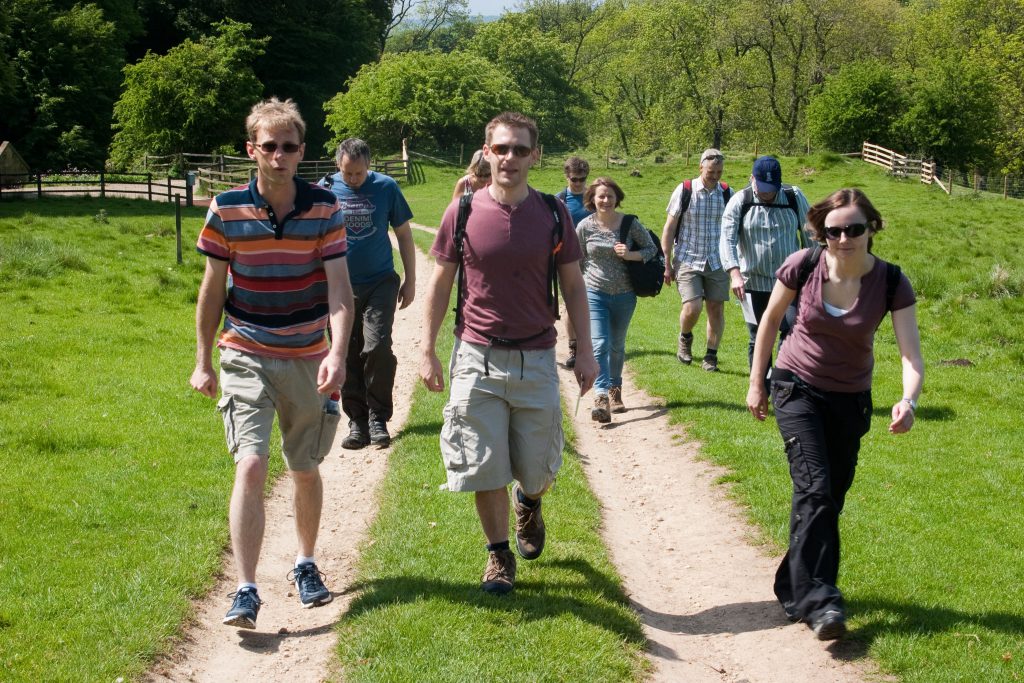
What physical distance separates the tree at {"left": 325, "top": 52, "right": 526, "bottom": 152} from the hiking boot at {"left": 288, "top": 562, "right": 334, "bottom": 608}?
5082 cm

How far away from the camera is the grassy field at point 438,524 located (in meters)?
4.80

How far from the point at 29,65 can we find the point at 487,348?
164 ft

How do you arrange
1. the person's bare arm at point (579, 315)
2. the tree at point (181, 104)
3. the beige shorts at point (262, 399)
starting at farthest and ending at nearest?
the tree at point (181, 104), the person's bare arm at point (579, 315), the beige shorts at point (262, 399)

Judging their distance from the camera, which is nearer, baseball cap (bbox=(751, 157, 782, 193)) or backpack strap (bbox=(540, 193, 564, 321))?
backpack strap (bbox=(540, 193, 564, 321))

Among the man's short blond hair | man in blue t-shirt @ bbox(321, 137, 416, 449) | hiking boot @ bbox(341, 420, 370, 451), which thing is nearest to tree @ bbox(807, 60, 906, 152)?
man in blue t-shirt @ bbox(321, 137, 416, 449)

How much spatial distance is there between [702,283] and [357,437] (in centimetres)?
463

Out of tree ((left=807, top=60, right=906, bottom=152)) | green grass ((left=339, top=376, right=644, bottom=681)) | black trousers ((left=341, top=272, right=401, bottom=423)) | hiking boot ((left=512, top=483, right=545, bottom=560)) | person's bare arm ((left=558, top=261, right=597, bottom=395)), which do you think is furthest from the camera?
tree ((left=807, top=60, right=906, bottom=152))

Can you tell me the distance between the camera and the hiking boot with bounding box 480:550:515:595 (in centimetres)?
538

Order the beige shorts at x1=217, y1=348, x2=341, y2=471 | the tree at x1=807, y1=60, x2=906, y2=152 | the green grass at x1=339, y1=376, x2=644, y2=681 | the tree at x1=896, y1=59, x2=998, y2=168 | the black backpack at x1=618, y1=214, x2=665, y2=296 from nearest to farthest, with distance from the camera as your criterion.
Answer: the green grass at x1=339, y1=376, x2=644, y2=681 < the beige shorts at x1=217, y1=348, x2=341, y2=471 < the black backpack at x1=618, y1=214, x2=665, y2=296 < the tree at x1=896, y1=59, x2=998, y2=168 < the tree at x1=807, y1=60, x2=906, y2=152

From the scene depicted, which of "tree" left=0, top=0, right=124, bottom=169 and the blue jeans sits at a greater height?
"tree" left=0, top=0, right=124, bottom=169

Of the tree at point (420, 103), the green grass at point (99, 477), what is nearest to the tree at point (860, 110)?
the tree at point (420, 103)

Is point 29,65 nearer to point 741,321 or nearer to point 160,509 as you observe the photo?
point 741,321

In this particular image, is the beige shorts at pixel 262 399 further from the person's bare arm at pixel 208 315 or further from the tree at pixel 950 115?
the tree at pixel 950 115

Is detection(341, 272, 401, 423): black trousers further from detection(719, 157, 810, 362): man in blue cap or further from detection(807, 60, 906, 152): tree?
detection(807, 60, 906, 152): tree
